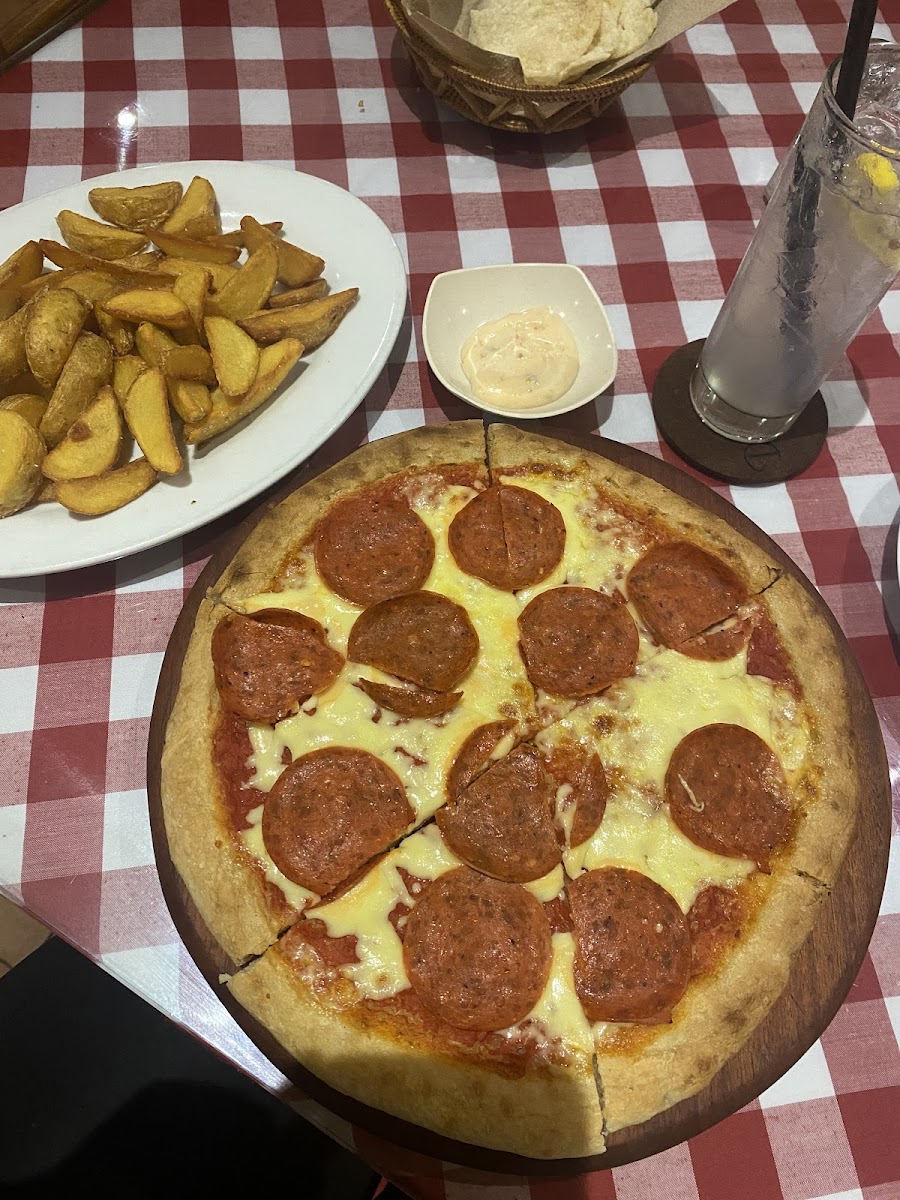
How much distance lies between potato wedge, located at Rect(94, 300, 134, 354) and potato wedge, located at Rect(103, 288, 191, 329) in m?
0.06

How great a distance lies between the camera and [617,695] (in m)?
2.02

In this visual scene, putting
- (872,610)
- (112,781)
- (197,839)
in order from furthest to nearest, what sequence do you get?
(872,610) → (112,781) → (197,839)

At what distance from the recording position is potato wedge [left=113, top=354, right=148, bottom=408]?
2.22 m

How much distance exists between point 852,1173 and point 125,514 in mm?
2366

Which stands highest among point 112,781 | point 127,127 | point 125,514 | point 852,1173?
point 127,127

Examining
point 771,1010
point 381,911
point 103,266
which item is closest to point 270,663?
point 381,911

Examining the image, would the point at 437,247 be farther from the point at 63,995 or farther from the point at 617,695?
the point at 63,995

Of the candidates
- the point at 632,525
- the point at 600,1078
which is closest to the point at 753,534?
the point at 632,525

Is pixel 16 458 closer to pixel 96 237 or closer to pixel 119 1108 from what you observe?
pixel 96 237

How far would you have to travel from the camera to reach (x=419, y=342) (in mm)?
2781

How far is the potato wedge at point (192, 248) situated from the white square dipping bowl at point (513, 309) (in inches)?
24.2

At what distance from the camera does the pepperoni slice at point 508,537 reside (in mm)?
2125

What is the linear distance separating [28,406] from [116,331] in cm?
32

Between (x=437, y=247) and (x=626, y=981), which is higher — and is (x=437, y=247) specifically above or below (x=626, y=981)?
above
